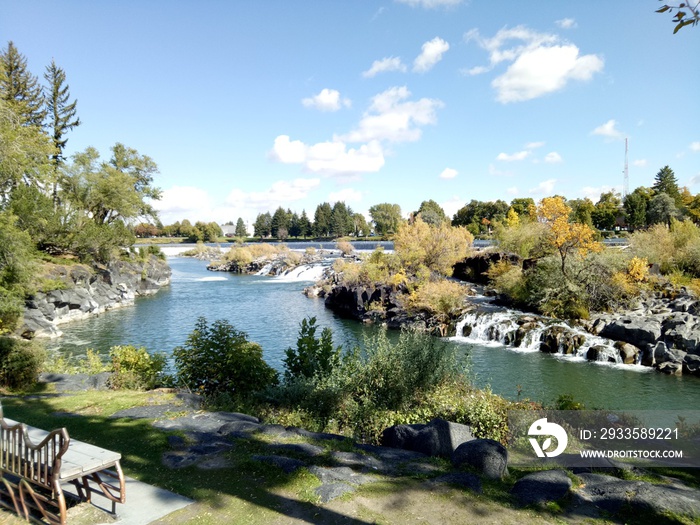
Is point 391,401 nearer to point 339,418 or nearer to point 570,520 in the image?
point 339,418

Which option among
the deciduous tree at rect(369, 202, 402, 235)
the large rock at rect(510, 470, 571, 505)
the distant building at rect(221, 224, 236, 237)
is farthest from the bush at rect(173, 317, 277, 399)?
the distant building at rect(221, 224, 236, 237)

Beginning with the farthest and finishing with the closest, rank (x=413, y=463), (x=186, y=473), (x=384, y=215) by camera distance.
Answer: (x=384, y=215), (x=413, y=463), (x=186, y=473)

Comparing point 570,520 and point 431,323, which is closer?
point 570,520

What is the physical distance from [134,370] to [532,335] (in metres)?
17.8

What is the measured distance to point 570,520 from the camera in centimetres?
436

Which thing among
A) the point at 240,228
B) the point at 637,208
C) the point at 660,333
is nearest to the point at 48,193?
the point at 660,333

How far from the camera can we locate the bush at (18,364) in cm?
982

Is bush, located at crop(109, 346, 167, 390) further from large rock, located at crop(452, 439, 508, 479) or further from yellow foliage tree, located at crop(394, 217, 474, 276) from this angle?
yellow foliage tree, located at crop(394, 217, 474, 276)

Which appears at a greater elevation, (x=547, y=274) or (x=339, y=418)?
(x=547, y=274)

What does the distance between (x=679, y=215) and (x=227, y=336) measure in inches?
2838

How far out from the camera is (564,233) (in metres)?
23.4

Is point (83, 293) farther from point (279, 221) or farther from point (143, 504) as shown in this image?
point (279, 221)

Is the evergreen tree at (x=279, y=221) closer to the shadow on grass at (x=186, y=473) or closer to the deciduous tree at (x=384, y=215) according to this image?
the deciduous tree at (x=384, y=215)

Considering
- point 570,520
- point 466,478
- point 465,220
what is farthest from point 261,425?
point 465,220
